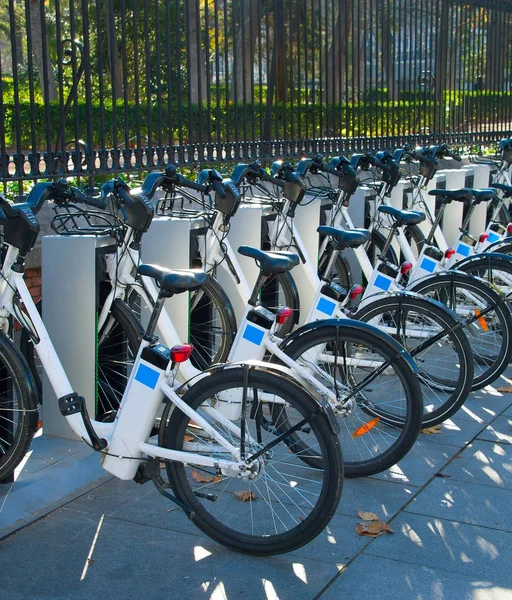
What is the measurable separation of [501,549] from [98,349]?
7.38 ft

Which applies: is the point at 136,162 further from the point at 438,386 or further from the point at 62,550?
the point at 62,550

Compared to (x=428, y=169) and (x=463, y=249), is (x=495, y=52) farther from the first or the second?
(x=463, y=249)

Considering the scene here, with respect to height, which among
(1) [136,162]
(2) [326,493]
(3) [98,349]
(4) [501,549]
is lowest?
(4) [501,549]

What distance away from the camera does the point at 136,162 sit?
6715 millimetres

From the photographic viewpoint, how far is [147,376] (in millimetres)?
3801

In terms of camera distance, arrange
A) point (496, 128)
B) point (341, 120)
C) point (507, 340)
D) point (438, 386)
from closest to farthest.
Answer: point (438, 386), point (507, 340), point (341, 120), point (496, 128)

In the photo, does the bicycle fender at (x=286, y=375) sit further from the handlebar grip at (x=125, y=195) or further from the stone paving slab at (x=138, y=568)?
the handlebar grip at (x=125, y=195)

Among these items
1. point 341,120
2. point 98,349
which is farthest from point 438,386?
point 341,120

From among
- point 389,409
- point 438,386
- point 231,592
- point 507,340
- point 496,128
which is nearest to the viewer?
point 231,592

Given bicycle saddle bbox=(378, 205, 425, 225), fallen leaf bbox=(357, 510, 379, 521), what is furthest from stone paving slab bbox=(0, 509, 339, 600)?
bicycle saddle bbox=(378, 205, 425, 225)

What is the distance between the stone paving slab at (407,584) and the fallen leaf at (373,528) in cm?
25

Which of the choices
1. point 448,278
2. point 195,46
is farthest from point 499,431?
point 195,46

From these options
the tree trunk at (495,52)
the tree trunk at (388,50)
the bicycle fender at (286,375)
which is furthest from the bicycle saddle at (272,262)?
the tree trunk at (495,52)

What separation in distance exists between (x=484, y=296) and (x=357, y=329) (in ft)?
5.51
